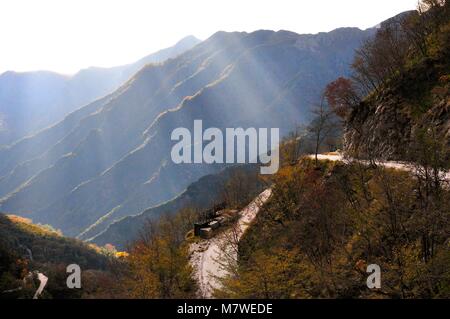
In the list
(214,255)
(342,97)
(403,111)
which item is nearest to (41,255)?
(214,255)

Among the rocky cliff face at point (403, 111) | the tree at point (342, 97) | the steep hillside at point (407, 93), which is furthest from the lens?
the tree at point (342, 97)

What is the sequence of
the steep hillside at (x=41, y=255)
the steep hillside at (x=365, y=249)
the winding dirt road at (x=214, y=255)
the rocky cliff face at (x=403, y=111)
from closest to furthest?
the steep hillside at (x=365, y=249) → the winding dirt road at (x=214, y=255) → the rocky cliff face at (x=403, y=111) → the steep hillside at (x=41, y=255)

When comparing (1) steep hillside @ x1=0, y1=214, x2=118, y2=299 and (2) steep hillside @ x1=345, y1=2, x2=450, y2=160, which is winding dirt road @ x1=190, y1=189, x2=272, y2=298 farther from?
(1) steep hillside @ x1=0, y1=214, x2=118, y2=299

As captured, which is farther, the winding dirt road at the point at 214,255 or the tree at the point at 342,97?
the tree at the point at 342,97

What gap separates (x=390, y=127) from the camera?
2028 inches

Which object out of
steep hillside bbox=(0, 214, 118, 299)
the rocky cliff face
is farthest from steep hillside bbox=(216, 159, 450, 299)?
steep hillside bbox=(0, 214, 118, 299)

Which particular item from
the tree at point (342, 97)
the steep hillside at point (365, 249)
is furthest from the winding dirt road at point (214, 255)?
the tree at point (342, 97)

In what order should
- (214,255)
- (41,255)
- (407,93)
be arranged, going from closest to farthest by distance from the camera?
(214,255)
(407,93)
(41,255)

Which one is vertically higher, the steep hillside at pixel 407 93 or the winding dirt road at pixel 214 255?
the steep hillside at pixel 407 93

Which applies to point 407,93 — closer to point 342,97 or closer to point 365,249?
point 342,97

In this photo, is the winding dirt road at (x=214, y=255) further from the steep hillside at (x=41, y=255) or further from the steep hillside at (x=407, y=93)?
the steep hillside at (x=41, y=255)

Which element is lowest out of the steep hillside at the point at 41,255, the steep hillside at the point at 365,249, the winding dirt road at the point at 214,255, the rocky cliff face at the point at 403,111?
the steep hillside at the point at 41,255
